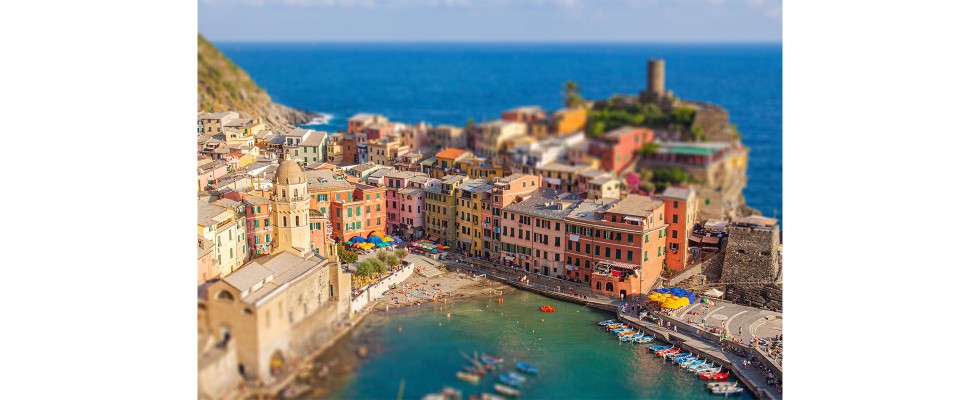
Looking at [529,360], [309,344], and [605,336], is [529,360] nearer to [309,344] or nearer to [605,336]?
[309,344]

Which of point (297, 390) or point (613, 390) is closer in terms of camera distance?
point (297, 390)

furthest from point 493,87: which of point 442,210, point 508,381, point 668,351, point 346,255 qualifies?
point 508,381

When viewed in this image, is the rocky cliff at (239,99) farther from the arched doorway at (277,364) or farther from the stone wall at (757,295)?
the stone wall at (757,295)

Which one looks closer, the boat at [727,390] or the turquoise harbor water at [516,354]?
the turquoise harbor water at [516,354]

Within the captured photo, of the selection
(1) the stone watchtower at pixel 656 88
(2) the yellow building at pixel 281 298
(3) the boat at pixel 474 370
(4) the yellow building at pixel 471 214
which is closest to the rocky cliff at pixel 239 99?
(2) the yellow building at pixel 281 298

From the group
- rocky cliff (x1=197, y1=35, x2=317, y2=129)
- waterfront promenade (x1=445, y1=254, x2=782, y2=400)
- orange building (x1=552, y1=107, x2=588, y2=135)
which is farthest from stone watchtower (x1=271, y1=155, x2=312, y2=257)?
orange building (x1=552, y1=107, x2=588, y2=135)
